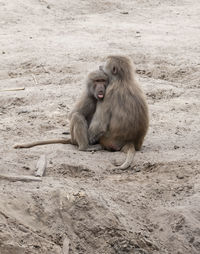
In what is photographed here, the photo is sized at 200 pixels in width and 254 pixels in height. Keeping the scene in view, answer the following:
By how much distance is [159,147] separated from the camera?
7.44 metres

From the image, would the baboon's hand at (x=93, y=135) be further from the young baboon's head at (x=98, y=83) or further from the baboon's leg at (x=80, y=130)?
the young baboon's head at (x=98, y=83)

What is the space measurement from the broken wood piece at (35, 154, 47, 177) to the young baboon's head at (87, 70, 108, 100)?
1120 millimetres

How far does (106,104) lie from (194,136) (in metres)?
1.37

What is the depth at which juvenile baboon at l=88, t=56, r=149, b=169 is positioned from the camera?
283 inches

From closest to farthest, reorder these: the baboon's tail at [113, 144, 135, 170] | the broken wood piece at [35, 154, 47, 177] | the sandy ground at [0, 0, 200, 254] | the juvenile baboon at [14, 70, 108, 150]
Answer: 1. the sandy ground at [0, 0, 200, 254]
2. the broken wood piece at [35, 154, 47, 177]
3. the baboon's tail at [113, 144, 135, 170]
4. the juvenile baboon at [14, 70, 108, 150]

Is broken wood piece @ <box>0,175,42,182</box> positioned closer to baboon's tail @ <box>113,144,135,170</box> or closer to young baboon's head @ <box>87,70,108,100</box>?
baboon's tail @ <box>113,144,135,170</box>

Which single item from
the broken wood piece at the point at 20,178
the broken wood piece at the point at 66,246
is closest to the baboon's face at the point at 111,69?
the broken wood piece at the point at 20,178

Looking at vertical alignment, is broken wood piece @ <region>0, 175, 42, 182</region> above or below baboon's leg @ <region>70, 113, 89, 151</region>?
above

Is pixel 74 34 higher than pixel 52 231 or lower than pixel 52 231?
lower

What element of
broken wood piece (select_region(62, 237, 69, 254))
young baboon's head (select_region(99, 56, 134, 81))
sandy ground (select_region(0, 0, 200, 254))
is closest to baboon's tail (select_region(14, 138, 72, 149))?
sandy ground (select_region(0, 0, 200, 254))

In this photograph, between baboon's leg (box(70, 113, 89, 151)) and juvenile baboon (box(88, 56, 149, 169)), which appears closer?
juvenile baboon (box(88, 56, 149, 169))

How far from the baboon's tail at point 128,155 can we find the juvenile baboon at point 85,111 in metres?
0.39

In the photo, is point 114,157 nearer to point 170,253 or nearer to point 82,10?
point 170,253

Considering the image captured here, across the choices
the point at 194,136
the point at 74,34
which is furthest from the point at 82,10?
the point at 194,136
